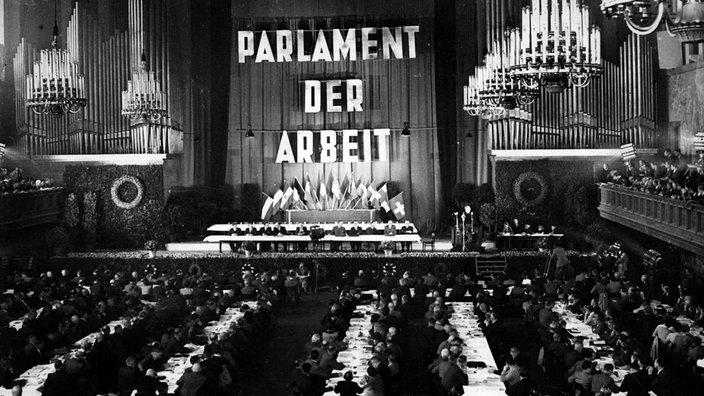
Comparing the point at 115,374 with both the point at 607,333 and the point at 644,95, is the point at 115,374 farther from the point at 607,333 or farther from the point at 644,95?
the point at 644,95

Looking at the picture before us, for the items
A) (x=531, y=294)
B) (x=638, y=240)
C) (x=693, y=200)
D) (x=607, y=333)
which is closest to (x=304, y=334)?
(x=531, y=294)

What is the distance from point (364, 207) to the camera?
146 feet

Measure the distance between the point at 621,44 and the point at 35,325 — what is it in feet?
82.5

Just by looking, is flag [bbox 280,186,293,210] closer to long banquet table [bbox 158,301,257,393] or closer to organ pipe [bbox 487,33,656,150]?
organ pipe [bbox 487,33,656,150]

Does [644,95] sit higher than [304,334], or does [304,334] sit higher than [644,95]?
[644,95]

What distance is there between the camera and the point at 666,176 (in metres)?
31.6

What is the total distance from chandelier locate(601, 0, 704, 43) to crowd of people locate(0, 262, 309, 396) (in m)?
9.89

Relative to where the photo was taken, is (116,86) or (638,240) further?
(116,86)

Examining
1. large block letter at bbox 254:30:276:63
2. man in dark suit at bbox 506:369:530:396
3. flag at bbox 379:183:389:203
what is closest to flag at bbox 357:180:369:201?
flag at bbox 379:183:389:203

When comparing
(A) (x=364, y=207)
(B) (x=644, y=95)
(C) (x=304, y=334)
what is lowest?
(C) (x=304, y=334)

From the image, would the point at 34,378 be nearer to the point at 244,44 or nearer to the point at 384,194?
the point at 384,194

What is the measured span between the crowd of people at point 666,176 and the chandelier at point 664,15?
10878 millimetres

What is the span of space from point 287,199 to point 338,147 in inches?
148

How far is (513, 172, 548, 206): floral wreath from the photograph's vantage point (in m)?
41.0
